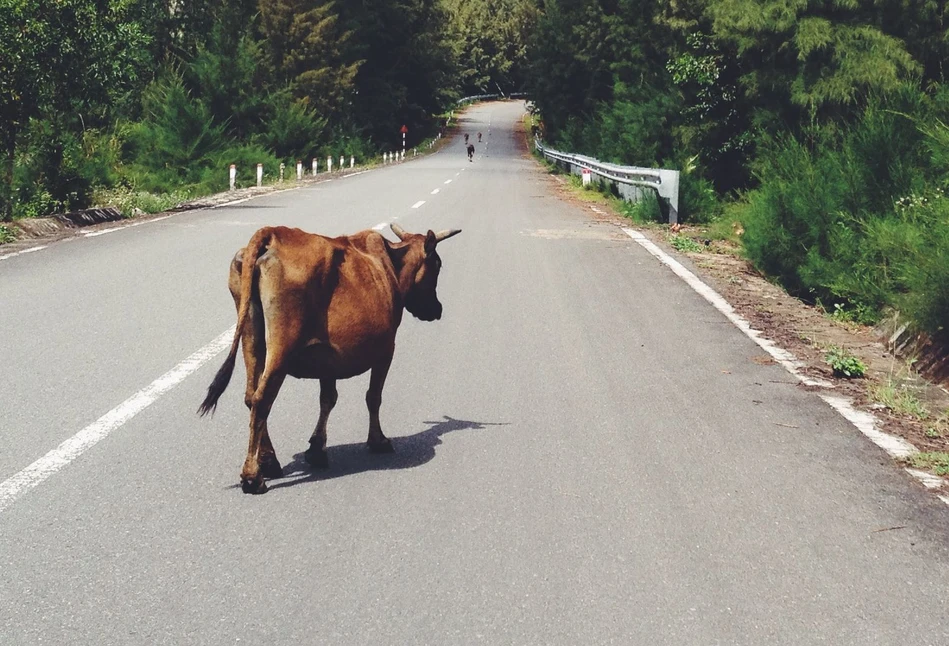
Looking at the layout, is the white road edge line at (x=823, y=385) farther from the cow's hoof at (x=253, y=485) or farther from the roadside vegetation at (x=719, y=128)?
the cow's hoof at (x=253, y=485)

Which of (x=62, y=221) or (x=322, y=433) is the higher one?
(x=322, y=433)

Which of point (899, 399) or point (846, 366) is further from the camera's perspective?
point (846, 366)

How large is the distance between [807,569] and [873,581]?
0.81 ft

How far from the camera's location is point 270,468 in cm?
530

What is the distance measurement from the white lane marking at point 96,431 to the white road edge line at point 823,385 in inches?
167

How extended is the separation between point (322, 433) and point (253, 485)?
0.52 meters

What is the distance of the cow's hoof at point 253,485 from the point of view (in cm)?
509

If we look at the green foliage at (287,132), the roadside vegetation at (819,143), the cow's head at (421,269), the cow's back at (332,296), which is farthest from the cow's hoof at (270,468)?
the green foliage at (287,132)

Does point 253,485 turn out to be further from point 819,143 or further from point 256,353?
point 819,143

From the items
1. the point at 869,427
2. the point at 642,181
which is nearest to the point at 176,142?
the point at 642,181

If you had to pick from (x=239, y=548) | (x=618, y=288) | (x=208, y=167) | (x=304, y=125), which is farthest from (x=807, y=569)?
(x=304, y=125)

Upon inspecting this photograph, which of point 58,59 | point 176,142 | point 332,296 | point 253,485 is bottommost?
point 176,142

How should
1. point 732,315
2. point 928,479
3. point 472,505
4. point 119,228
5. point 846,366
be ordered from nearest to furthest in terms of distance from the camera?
point 472,505 < point 928,479 < point 846,366 < point 732,315 < point 119,228

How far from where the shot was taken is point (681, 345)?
916cm
